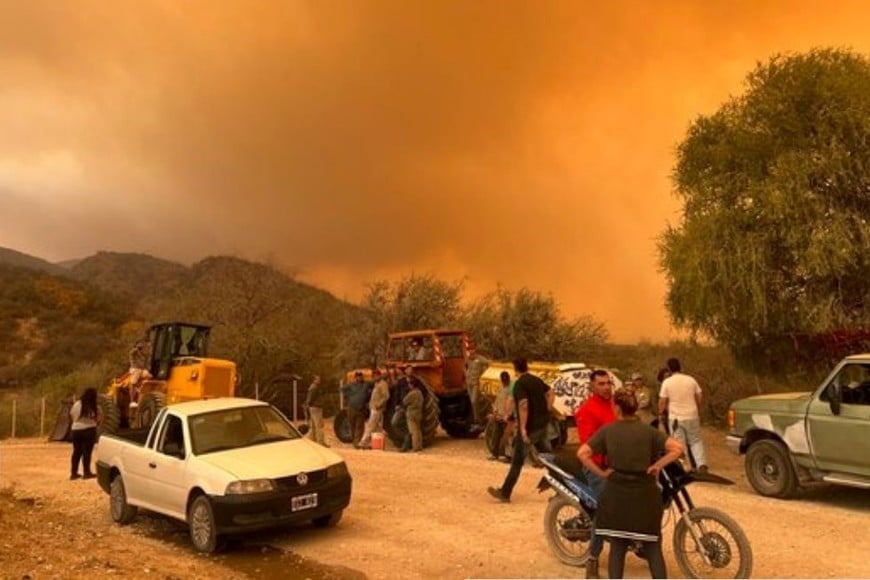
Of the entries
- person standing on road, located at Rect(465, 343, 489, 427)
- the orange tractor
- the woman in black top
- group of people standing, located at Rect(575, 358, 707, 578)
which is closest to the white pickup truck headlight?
group of people standing, located at Rect(575, 358, 707, 578)

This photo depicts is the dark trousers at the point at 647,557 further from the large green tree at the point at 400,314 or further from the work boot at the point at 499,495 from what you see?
the large green tree at the point at 400,314

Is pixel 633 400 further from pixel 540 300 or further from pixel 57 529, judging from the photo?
pixel 540 300

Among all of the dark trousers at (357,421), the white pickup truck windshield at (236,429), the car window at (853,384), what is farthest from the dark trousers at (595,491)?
the dark trousers at (357,421)

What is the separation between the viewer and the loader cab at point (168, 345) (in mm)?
20266

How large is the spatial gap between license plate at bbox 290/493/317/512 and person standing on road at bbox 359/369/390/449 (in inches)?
346

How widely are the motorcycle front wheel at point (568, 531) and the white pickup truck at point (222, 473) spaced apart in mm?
2957

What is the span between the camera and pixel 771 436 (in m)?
11.7

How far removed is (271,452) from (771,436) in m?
7.45

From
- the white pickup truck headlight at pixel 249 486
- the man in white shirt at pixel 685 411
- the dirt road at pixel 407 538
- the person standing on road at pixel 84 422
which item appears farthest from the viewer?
the person standing on road at pixel 84 422

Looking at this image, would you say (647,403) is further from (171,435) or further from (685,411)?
(171,435)

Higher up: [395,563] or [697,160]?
[697,160]

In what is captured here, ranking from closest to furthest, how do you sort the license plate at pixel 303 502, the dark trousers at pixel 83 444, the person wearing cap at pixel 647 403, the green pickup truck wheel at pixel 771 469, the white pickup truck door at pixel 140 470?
the license plate at pixel 303 502
the white pickup truck door at pixel 140 470
the green pickup truck wheel at pixel 771 469
the dark trousers at pixel 83 444
the person wearing cap at pixel 647 403

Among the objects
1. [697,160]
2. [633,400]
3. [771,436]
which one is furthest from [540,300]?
[633,400]

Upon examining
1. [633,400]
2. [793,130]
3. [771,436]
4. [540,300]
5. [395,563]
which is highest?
[793,130]
